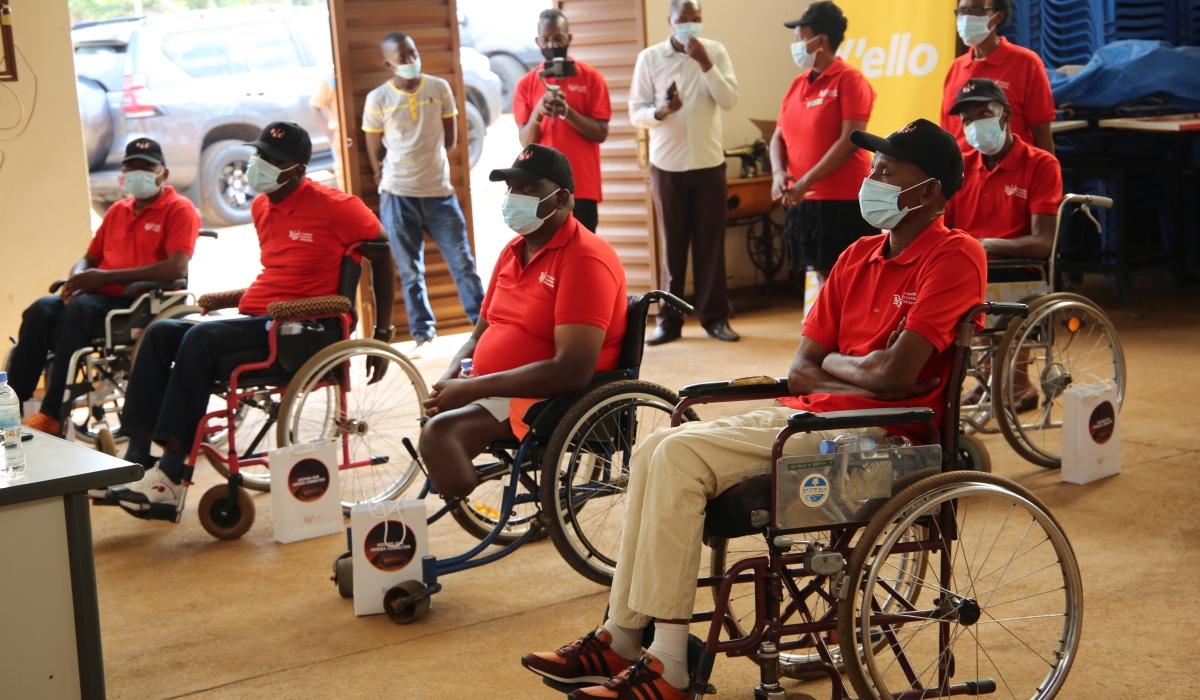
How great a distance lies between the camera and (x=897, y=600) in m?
2.19

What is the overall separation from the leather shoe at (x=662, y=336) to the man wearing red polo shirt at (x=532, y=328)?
9.69 feet

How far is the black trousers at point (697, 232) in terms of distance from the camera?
19.3 feet

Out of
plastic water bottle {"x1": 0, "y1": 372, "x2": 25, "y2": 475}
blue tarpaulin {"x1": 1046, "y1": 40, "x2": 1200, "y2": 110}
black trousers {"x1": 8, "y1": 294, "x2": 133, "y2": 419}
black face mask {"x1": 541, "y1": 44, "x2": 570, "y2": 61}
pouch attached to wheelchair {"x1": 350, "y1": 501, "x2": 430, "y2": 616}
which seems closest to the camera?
plastic water bottle {"x1": 0, "y1": 372, "x2": 25, "y2": 475}

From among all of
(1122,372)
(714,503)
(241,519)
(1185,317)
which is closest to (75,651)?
(714,503)

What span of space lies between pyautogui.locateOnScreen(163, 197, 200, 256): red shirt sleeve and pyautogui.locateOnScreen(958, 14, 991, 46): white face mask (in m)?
2.99

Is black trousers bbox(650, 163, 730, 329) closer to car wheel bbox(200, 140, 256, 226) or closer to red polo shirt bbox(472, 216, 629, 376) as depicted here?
red polo shirt bbox(472, 216, 629, 376)

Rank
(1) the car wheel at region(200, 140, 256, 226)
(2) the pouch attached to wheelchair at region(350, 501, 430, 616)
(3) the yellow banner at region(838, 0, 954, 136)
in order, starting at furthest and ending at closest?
1. (1) the car wheel at region(200, 140, 256, 226)
2. (3) the yellow banner at region(838, 0, 954, 136)
3. (2) the pouch attached to wheelchair at region(350, 501, 430, 616)

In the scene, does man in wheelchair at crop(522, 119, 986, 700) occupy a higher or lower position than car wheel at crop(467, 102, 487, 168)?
lower

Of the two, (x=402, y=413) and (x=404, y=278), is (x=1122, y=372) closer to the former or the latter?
(x=402, y=413)

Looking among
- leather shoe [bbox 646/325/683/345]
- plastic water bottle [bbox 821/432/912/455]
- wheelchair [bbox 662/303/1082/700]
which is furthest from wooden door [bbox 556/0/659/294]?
plastic water bottle [bbox 821/432/912/455]

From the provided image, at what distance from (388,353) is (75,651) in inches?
68.4

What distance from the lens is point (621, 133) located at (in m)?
6.54

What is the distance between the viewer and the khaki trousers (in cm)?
199

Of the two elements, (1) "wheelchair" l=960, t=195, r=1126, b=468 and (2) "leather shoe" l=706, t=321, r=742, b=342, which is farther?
(2) "leather shoe" l=706, t=321, r=742, b=342
